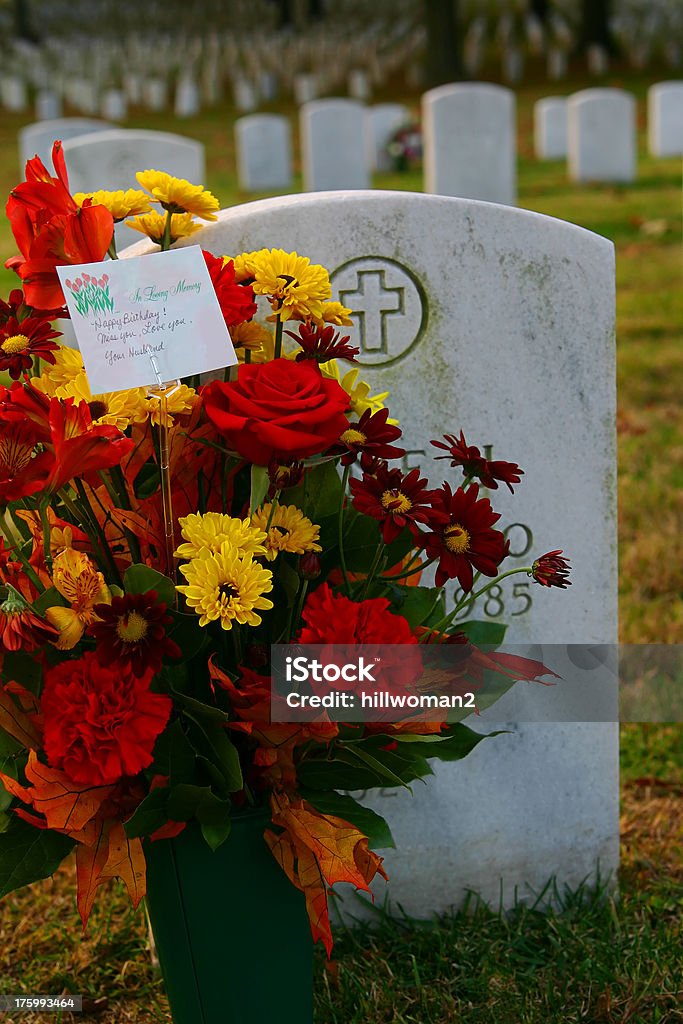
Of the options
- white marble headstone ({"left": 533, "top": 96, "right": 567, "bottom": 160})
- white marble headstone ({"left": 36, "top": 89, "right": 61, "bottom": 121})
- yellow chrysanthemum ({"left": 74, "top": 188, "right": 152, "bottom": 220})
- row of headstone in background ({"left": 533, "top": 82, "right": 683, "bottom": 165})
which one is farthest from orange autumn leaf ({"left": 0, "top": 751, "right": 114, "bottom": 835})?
white marble headstone ({"left": 36, "top": 89, "right": 61, "bottom": 121})

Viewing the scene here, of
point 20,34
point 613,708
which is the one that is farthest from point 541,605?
point 20,34

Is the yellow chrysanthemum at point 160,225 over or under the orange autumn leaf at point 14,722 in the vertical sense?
over

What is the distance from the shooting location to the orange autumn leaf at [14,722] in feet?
5.30

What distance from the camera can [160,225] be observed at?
1.97 m

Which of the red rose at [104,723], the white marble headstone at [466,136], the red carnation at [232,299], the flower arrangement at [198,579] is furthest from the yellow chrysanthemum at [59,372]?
the white marble headstone at [466,136]

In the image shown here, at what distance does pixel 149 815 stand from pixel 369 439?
1.97 ft

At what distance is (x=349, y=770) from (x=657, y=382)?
4208 millimetres

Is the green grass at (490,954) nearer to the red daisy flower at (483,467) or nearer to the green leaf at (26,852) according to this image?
the green leaf at (26,852)

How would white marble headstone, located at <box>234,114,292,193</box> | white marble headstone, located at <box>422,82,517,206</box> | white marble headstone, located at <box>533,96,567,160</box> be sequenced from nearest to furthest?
white marble headstone, located at <box>422,82,517,206</box> < white marble headstone, located at <box>234,114,292,193</box> < white marble headstone, located at <box>533,96,567,160</box>

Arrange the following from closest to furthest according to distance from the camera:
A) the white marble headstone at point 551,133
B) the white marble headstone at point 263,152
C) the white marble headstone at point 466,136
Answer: the white marble headstone at point 466,136, the white marble headstone at point 263,152, the white marble headstone at point 551,133

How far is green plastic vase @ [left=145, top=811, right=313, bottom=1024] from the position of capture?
1710 millimetres

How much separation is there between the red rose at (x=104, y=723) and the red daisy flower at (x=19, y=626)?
7 centimetres

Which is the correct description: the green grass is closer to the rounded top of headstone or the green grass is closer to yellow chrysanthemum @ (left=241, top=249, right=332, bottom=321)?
yellow chrysanthemum @ (left=241, top=249, right=332, bottom=321)

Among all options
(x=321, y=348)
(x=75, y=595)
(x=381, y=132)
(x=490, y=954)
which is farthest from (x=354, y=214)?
(x=381, y=132)
